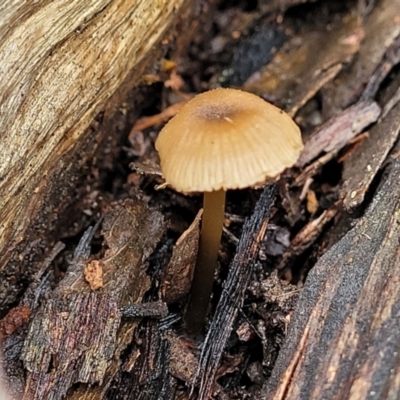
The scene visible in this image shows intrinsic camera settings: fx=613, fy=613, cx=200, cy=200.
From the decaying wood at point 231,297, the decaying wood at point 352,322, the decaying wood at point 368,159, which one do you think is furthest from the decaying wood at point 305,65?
the decaying wood at point 352,322

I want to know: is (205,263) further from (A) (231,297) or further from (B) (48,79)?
(B) (48,79)

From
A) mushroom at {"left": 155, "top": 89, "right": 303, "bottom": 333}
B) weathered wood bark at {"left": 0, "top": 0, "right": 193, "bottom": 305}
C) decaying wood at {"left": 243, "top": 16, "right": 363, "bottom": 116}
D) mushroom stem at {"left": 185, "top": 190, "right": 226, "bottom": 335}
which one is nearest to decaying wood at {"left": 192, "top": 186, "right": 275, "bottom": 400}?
mushroom stem at {"left": 185, "top": 190, "right": 226, "bottom": 335}

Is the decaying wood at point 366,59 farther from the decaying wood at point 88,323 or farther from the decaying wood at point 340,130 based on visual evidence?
the decaying wood at point 88,323

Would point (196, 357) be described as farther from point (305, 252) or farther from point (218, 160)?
point (218, 160)

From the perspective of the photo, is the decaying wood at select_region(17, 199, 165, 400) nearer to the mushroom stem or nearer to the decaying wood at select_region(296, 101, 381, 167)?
the mushroom stem

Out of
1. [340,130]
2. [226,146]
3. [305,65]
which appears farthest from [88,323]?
[305,65]
